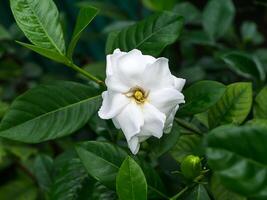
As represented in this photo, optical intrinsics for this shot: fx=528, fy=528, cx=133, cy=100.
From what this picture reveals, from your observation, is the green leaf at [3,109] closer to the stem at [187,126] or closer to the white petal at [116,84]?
the stem at [187,126]

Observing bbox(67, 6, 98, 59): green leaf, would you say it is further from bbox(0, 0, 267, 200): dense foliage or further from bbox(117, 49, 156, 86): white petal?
bbox(117, 49, 156, 86): white petal

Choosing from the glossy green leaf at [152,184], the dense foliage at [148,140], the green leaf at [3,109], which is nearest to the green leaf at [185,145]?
the dense foliage at [148,140]

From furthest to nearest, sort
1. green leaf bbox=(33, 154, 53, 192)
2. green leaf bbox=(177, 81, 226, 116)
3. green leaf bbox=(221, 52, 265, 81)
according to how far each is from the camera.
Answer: green leaf bbox=(33, 154, 53, 192)
green leaf bbox=(221, 52, 265, 81)
green leaf bbox=(177, 81, 226, 116)

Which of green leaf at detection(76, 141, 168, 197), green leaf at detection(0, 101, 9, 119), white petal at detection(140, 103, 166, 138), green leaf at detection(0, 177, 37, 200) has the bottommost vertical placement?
green leaf at detection(0, 177, 37, 200)

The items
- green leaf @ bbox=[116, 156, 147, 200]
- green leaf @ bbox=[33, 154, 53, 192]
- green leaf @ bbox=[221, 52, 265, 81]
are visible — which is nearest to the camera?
green leaf @ bbox=[116, 156, 147, 200]

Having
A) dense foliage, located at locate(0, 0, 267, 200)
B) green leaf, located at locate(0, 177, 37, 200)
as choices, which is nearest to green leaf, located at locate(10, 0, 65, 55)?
dense foliage, located at locate(0, 0, 267, 200)

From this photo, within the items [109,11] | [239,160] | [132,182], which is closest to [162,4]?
[109,11]

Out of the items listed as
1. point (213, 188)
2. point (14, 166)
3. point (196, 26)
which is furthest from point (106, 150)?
point (196, 26)

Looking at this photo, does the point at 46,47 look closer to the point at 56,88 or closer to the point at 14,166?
the point at 56,88
